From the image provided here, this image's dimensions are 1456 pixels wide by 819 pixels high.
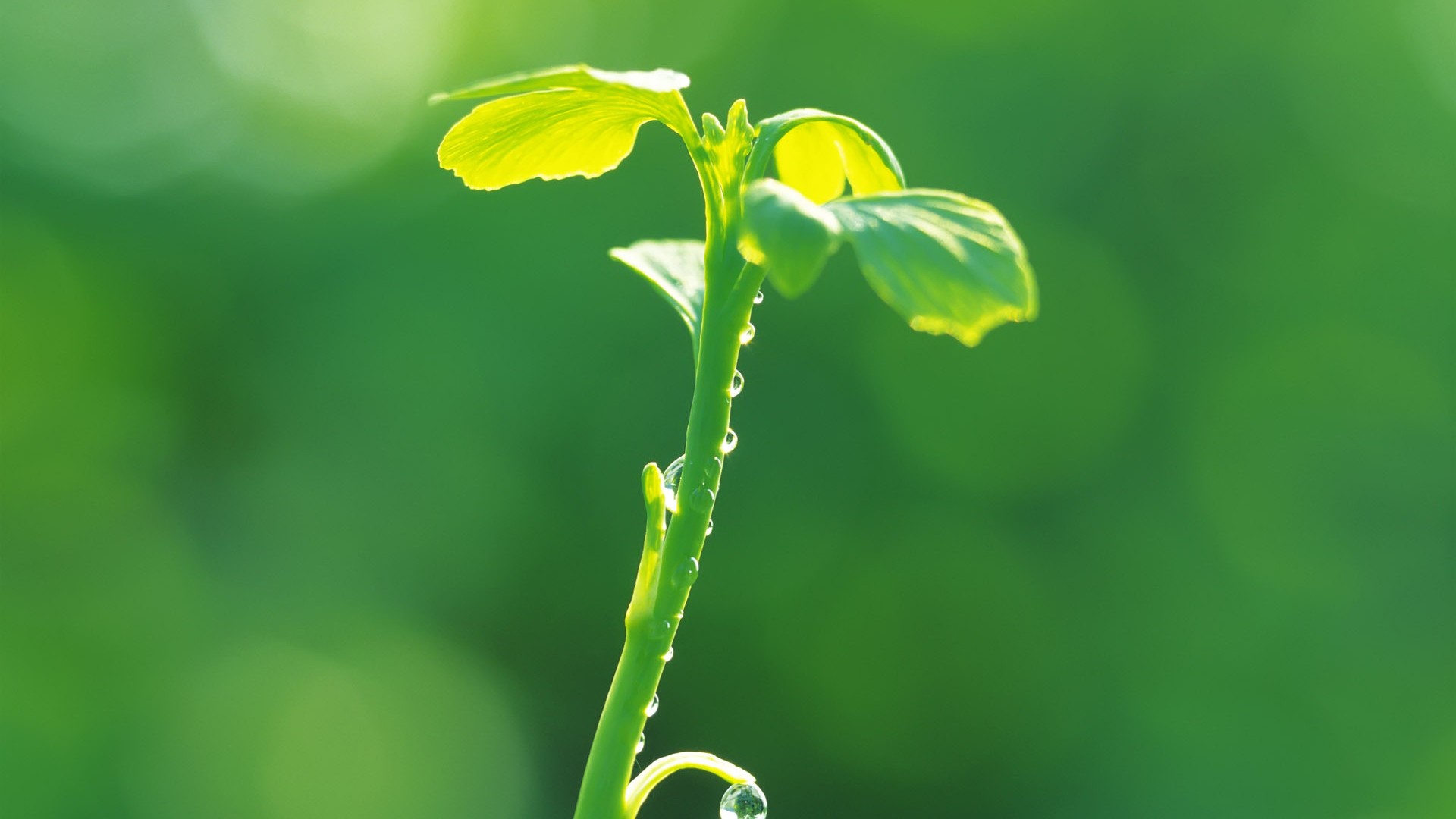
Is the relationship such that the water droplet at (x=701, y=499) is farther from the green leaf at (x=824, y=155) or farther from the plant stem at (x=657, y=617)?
the green leaf at (x=824, y=155)

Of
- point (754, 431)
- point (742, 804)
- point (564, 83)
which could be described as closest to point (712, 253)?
point (564, 83)

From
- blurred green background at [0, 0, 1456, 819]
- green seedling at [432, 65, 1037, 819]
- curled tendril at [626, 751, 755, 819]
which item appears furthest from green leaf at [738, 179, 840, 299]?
blurred green background at [0, 0, 1456, 819]

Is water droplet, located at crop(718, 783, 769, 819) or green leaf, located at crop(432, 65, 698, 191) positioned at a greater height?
green leaf, located at crop(432, 65, 698, 191)

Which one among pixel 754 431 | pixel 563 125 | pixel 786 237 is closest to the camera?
pixel 786 237

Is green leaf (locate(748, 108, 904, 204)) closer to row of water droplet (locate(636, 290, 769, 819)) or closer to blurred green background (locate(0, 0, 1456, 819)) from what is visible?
row of water droplet (locate(636, 290, 769, 819))

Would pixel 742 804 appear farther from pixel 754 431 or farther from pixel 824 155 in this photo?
pixel 754 431

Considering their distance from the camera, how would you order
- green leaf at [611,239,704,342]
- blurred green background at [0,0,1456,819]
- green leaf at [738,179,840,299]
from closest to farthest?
green leaf at [738,179,840,299], green leaf at [611,239,704,342], blurred green background at [0,0,1456,819]

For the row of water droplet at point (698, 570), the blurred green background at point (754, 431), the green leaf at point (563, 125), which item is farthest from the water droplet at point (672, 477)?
the blurred green background at point (754, 431)
